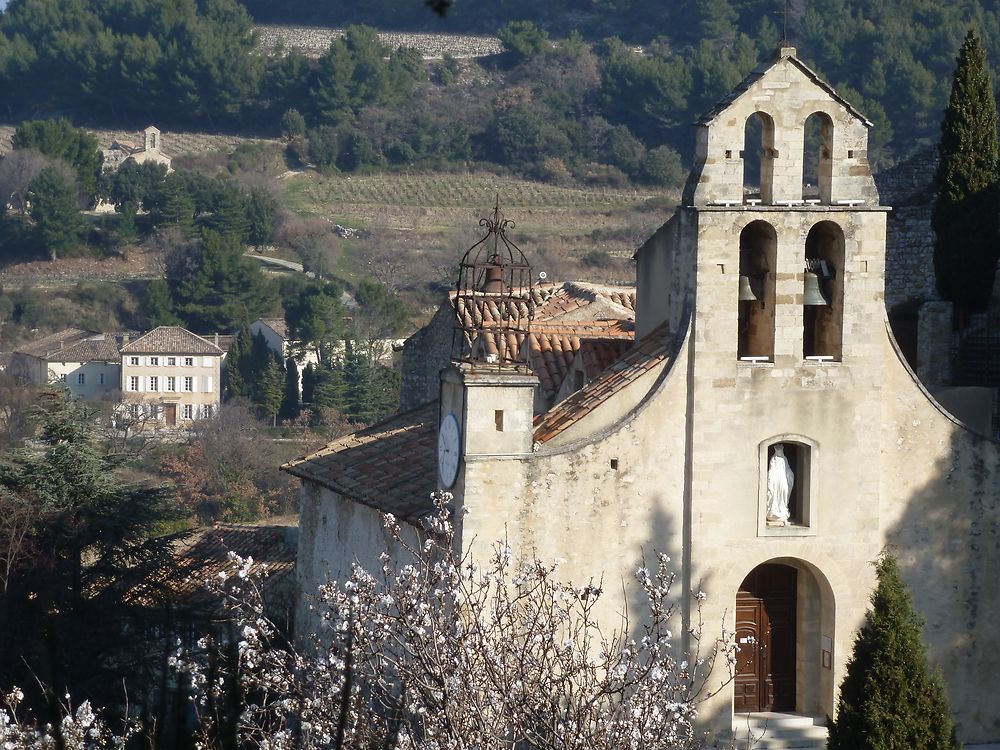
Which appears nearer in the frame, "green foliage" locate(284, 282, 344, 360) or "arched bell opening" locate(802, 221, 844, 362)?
"arched bell opening" locate(802, 221, 844, 362)

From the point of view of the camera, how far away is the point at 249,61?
124 meters

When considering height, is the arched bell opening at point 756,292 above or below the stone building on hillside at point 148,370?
below

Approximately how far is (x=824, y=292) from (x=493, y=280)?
5.18 meters

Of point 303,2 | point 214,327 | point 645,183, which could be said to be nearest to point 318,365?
point 214,327

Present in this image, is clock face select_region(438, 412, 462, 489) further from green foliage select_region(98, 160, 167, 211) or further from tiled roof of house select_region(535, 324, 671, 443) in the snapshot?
green foliage select_region(98, 160, 167, 211)

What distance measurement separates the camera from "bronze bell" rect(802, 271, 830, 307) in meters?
19.8

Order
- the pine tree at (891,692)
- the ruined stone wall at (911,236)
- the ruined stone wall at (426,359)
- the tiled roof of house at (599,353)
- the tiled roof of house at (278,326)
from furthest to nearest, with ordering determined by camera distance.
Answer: the tiled roof of house at (278,326)
the ruined stone wall at (426,359)
the ruined stone wall at (911,236)
the tiled roof of house at (599,353)
the pine tree at (891,692)

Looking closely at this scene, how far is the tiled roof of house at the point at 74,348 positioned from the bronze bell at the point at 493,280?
58.8m

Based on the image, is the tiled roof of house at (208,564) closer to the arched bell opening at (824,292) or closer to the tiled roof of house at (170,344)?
the arched bell opening at (824,292)

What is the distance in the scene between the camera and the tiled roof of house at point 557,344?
2300 cm

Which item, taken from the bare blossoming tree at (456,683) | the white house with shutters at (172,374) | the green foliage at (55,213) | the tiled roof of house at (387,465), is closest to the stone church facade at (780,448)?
the tiled roof of house at (387,465)

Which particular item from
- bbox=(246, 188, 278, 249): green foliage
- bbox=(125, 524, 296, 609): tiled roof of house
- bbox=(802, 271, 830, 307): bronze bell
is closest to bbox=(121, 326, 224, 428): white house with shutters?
bbox=(246, 188, 278, 249): green foliage

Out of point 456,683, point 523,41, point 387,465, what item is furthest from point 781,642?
point 523,41

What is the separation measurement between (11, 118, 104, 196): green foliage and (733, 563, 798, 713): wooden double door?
290 feet
